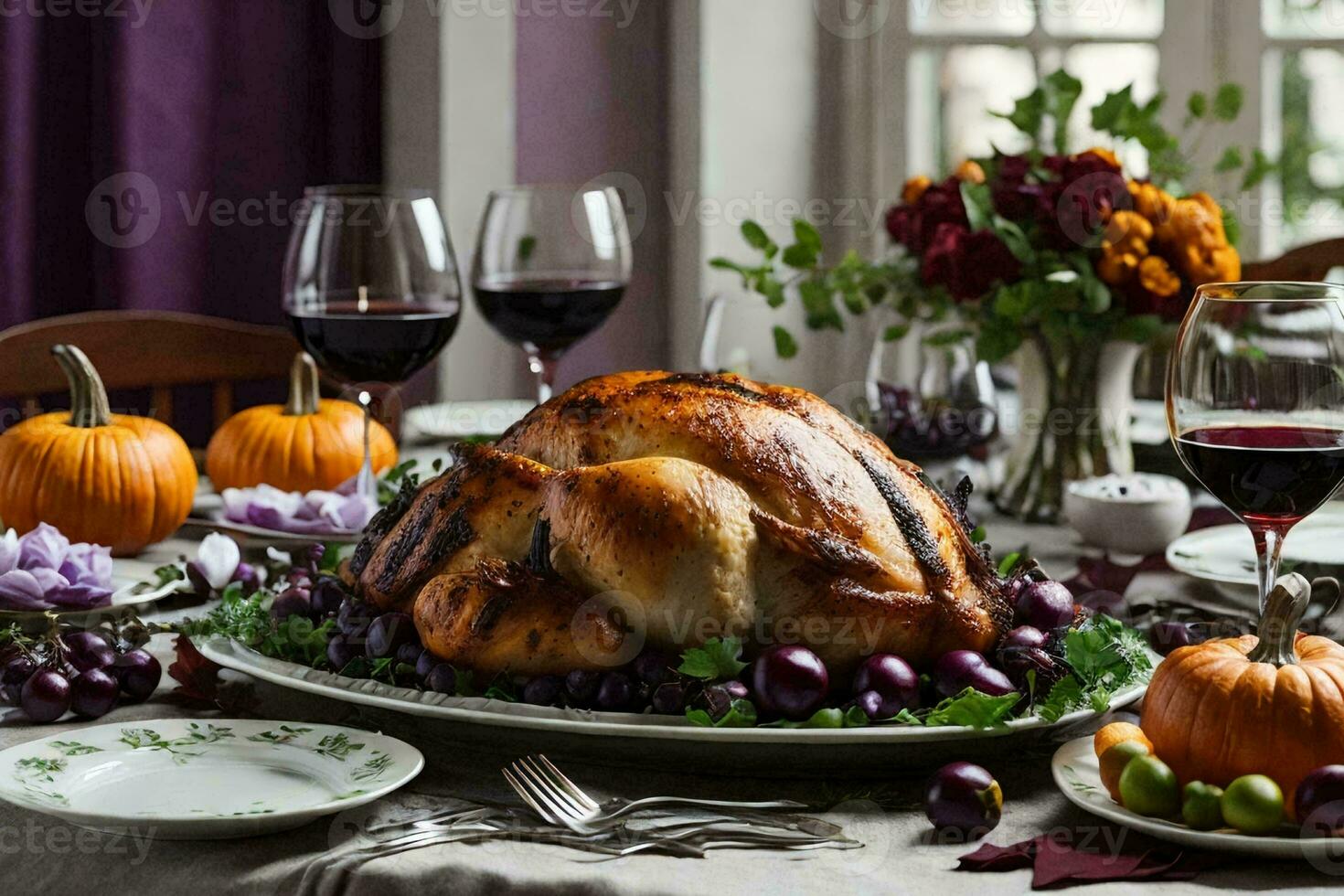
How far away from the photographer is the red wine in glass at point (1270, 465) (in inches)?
38.6

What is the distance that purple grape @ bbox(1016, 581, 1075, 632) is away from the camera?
41.7 inches

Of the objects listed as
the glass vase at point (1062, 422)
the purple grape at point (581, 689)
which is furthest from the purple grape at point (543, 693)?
the glass vase at point (1062, 422)

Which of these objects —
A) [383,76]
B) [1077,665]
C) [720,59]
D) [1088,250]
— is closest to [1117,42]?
[720,59]

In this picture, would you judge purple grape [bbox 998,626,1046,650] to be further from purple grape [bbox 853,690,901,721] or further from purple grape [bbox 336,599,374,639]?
purple grape [bbox 336,599,374,639]

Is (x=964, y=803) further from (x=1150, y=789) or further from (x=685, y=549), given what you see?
(x=685, y=549)

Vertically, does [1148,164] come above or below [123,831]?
above

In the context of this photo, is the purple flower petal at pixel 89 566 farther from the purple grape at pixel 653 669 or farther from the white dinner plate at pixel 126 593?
the purple grape at pixel 653 669

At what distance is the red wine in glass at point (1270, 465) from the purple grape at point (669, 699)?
0.39 metres

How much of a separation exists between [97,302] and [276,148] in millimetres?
567

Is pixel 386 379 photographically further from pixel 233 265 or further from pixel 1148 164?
pixel 233 265

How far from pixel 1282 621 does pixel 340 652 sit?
610mm

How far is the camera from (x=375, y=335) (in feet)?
4.86

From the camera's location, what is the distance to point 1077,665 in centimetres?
99

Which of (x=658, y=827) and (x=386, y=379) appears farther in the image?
(x=386, y=379)
